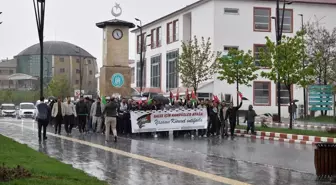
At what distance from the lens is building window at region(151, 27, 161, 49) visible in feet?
247

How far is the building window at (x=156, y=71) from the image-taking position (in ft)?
246

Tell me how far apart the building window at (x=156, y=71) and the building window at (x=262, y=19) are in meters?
16.5

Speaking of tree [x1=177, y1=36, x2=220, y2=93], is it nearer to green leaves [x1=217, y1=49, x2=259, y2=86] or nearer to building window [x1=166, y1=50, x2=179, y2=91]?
green leaves [x1=217, y1=49, x2=259, y2=86]

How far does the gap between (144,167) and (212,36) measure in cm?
4591

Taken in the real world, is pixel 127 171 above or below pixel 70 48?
below

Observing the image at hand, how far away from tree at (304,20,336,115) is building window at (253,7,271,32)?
827 cm

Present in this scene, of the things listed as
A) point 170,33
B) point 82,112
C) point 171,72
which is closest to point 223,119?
point 82,112

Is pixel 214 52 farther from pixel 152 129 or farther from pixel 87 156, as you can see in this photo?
pixel 87 156

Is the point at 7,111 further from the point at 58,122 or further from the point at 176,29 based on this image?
the point at 58,122

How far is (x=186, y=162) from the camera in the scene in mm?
16297

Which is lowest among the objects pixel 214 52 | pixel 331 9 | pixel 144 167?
pixel 144 167

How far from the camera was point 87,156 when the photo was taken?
17500mm

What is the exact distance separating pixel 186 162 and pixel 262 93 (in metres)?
46.3

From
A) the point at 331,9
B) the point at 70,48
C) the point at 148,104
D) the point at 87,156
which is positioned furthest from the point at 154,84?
the point at 70,48
